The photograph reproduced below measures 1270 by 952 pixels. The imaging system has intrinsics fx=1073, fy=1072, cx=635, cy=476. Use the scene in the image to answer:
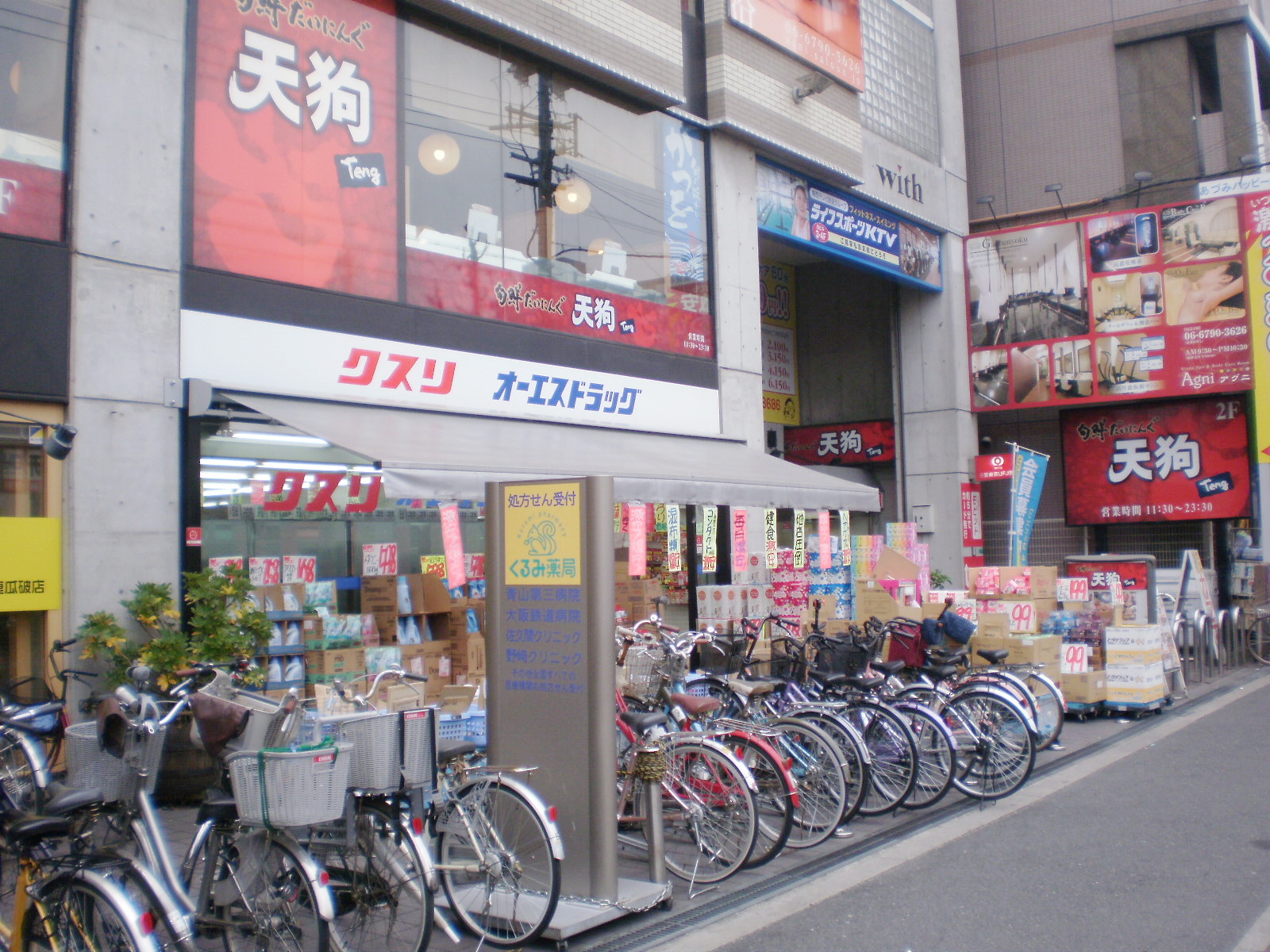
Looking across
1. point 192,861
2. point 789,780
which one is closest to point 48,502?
point 192,861

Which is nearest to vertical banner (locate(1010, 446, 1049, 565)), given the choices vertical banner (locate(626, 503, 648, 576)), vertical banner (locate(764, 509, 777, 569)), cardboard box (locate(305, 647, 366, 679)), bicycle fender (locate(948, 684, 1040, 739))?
vertical banner (locate(764, 509, 777, 569))

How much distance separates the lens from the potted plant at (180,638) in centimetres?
744

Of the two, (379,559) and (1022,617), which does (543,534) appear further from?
(1022,617)

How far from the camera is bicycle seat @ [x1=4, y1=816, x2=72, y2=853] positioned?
387 centimetres

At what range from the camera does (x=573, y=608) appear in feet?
18.2

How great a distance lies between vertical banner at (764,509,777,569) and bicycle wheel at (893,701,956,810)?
226 inches

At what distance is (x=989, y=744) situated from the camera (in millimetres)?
7727

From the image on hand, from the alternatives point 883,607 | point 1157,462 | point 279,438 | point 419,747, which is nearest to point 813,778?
point 419,747

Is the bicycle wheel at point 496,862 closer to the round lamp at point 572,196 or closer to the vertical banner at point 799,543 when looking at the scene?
the round lamp at point 572,196

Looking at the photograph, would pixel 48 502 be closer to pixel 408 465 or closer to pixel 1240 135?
pixel 408 465

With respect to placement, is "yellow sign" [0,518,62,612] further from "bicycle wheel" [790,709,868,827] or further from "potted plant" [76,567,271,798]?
"bicycle wheel" [790,709,868,827]

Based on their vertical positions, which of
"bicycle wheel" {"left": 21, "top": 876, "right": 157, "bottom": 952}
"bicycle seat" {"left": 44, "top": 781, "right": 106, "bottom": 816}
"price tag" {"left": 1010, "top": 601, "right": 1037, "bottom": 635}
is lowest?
"bicycle wheel" {"left": 21, "top": 876, "right": 157, "bottom": 952}

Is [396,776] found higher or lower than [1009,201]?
lower

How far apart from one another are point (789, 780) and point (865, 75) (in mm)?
14421
